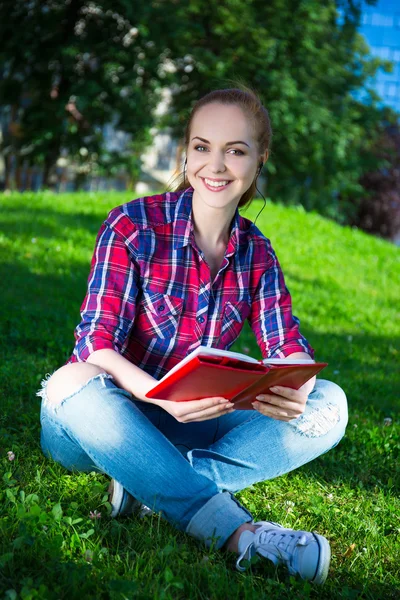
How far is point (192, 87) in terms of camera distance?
23.6 m

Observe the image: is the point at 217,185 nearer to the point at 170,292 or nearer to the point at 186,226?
the point at 186,226

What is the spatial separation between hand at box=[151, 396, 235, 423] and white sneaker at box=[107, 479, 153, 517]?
0.33 metres

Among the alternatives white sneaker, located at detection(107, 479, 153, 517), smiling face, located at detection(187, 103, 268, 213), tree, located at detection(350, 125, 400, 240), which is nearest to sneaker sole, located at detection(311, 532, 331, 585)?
white sneaker, located at detection(107, 479, 153, 517)

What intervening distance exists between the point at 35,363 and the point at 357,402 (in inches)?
75.0

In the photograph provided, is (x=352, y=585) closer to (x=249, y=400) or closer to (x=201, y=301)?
(x=249, y=400)

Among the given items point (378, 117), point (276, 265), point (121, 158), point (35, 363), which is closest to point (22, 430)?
point (35, 363)

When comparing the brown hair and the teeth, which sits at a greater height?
the brown hair

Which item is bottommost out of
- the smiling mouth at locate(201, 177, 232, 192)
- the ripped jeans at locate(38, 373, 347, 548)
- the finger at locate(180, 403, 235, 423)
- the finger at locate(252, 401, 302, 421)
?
the ripped jeans at locate(38, 373, 347, 548)

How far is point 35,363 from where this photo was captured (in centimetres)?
437

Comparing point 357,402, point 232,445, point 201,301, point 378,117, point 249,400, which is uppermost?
point 378,117

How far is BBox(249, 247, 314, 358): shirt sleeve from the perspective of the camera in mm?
3059

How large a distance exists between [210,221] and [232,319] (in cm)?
40

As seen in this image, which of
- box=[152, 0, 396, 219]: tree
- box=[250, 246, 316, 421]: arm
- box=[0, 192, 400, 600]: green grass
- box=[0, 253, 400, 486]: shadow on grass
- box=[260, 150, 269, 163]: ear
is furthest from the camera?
box=[152, 0, 396, 219]: tree

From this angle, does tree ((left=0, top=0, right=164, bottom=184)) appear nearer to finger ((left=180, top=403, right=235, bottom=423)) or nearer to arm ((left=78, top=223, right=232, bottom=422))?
arm ((left=78, top=223, right=232, bottom=422))
